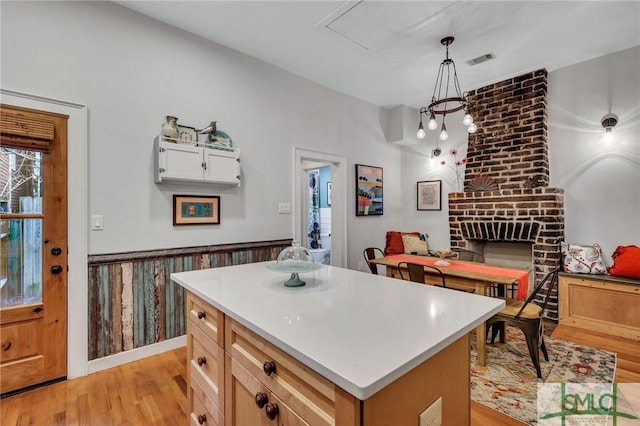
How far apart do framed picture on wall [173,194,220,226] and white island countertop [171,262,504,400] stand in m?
1.26

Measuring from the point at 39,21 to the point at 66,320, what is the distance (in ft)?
7.25

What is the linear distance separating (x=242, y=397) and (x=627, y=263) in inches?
150

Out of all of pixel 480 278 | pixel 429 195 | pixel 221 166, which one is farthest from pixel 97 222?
pixel 429 195

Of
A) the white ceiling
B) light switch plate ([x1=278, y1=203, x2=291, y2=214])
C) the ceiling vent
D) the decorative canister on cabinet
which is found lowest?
light switch plate ([x1=278, y1=203, x2=291, y2=214])

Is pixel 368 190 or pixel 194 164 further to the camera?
pixel 368 190

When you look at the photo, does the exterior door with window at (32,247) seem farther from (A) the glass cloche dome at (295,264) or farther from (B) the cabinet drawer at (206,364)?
(A) the glass cloche dome at (295,264)

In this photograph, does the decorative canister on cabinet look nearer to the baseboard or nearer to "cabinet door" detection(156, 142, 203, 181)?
"cabinet door" detection(156, 142, 203, 181)

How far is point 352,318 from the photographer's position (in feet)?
3.47

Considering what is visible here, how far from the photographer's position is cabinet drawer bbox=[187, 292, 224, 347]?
4.28 feet

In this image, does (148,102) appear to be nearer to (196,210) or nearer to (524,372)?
(196,210)

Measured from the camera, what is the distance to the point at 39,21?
221cm

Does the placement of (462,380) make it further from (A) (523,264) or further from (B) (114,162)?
(A) (523,264)

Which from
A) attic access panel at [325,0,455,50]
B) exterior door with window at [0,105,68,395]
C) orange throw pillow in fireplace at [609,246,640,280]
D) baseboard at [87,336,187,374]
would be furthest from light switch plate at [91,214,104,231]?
orange throw pillow in fireplace at [609,246,640,280]

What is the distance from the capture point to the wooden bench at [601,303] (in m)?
2.89
